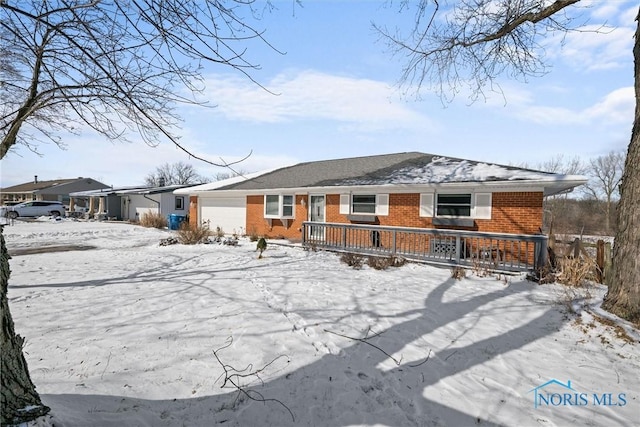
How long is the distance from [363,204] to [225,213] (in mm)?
9297

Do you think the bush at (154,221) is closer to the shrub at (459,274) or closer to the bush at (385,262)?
the bush at (385,262)

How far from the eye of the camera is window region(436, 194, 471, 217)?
1125cm

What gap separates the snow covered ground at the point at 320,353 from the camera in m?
2.97

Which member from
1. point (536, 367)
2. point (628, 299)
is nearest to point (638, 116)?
point (628, 299)

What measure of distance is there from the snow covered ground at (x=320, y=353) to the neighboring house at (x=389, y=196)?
3.80 meters

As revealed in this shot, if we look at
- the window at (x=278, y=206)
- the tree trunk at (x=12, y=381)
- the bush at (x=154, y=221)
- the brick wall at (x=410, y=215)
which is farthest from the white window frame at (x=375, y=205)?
the bush at (x=154, y=221)

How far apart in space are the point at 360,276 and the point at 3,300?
6859 millimetres

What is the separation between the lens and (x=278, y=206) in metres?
16.3

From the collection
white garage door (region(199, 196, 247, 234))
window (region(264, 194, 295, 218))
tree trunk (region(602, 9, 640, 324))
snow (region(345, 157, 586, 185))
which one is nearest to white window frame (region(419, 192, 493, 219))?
snow (region(345, 157, 586, 185))

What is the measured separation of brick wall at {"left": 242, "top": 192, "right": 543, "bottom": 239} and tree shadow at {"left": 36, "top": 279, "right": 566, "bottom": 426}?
7081 millimetres

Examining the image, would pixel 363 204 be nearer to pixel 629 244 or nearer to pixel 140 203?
pixel 629 244

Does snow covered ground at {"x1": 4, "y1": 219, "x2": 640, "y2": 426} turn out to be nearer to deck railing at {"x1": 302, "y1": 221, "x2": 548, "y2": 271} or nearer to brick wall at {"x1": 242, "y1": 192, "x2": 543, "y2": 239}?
deck railing at {"x1": 302, "y1": 221, "x2": 548, "y2": 271}

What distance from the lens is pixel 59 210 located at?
108 ft

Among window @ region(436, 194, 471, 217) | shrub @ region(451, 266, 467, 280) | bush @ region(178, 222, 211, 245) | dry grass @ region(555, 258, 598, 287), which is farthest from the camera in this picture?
bush @ region(178, 222, 211, 245)
